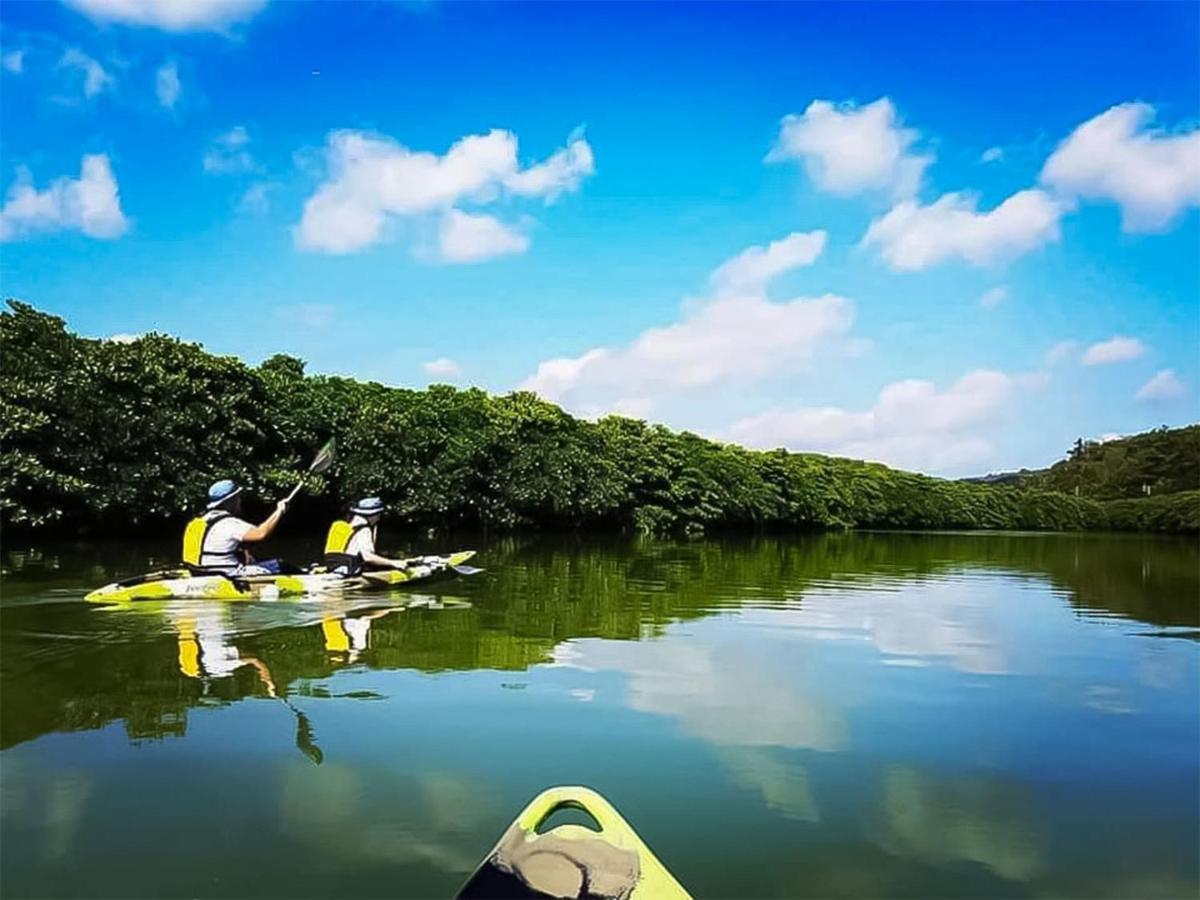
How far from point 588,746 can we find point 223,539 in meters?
7.47

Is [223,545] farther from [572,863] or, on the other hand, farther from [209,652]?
[572,863]

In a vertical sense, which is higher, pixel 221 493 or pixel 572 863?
pixel 221 493

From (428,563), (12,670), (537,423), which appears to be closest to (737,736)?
(12,670)

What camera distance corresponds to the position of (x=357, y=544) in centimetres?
1436

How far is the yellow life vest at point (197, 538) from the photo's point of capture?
12.4 metres

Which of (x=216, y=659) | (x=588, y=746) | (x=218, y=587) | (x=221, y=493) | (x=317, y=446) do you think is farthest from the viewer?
(x=317, y=446)

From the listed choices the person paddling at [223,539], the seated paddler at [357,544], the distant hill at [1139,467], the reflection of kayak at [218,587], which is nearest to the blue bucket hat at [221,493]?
the person paddling at [223,539]

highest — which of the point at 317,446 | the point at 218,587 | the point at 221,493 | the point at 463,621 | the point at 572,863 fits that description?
the point at 317,446

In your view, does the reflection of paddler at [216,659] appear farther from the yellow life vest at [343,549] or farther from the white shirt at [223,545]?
the yellow life vest at [343,549]

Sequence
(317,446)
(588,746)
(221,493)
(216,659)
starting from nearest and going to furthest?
(588,746) < (216,659) < (221,493) < (317,446)

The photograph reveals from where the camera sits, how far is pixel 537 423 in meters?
37.0

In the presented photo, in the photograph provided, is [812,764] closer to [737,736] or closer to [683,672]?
[737,736]

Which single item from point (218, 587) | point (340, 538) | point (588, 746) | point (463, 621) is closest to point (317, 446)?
point (340, 538)

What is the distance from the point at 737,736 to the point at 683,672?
89.1 inches
